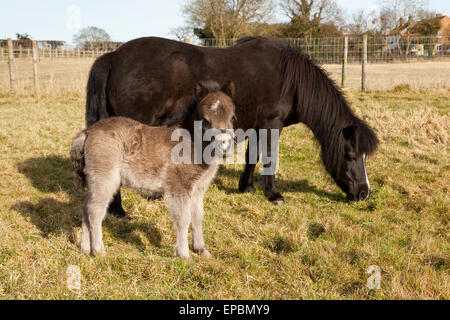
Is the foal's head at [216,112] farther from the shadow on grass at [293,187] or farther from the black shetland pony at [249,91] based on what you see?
the shadow on grass at [293,187]

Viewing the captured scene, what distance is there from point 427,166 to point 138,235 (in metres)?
5.43

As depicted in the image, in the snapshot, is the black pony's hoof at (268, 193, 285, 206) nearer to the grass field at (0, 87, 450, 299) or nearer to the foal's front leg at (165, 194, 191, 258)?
the grass field at (0, 87, 450, 299)

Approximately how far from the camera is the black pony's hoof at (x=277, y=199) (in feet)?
17.8

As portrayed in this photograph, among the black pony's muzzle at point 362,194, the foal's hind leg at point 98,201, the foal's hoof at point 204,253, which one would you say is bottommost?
the foal's hoof at point 204,253

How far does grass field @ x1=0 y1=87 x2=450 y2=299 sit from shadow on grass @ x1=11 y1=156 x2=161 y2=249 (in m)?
0.02

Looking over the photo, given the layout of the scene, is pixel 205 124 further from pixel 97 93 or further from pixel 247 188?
pixel 247 188

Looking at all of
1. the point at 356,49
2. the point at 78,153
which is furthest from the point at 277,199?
the point at 356,49

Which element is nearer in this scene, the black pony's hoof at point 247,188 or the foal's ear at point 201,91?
the foal's ear at point 201,91

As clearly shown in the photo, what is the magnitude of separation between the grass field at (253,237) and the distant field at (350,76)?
7.80 m

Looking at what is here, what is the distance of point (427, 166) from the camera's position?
6613 mm

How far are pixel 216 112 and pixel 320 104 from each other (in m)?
2.72

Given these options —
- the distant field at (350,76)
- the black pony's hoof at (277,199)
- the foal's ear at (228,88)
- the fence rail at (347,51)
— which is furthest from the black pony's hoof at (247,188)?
the fence rail at (347,51)
